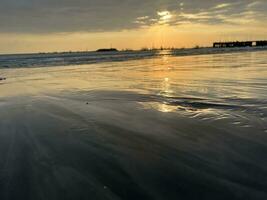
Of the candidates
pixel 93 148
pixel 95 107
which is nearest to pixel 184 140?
pixel 93 148

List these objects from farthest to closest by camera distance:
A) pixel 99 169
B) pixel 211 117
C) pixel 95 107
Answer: pixel 95 107, pixel 211 117, pixel 99 169

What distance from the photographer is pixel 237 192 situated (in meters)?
4.03

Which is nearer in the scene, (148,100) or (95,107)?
(95,107)

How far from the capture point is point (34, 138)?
273 inches

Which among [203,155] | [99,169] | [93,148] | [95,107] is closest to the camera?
[99,169]

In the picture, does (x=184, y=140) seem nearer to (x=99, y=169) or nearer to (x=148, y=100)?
(x=99, y=169)

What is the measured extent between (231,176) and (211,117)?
12.0 ft

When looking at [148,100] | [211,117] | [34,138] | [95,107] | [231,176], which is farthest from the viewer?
[148,100]

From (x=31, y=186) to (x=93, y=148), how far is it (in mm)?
1714

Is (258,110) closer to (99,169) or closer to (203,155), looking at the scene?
(203,155)

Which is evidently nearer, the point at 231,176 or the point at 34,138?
the point at 231,176

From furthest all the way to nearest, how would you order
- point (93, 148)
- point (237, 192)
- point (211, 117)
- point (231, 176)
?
point (211, 117)
point (93, 148)
point (231, 176)
point (237, 192)

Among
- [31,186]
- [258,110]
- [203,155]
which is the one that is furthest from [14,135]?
[258,110]

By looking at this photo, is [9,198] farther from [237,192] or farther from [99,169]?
[237,192]
